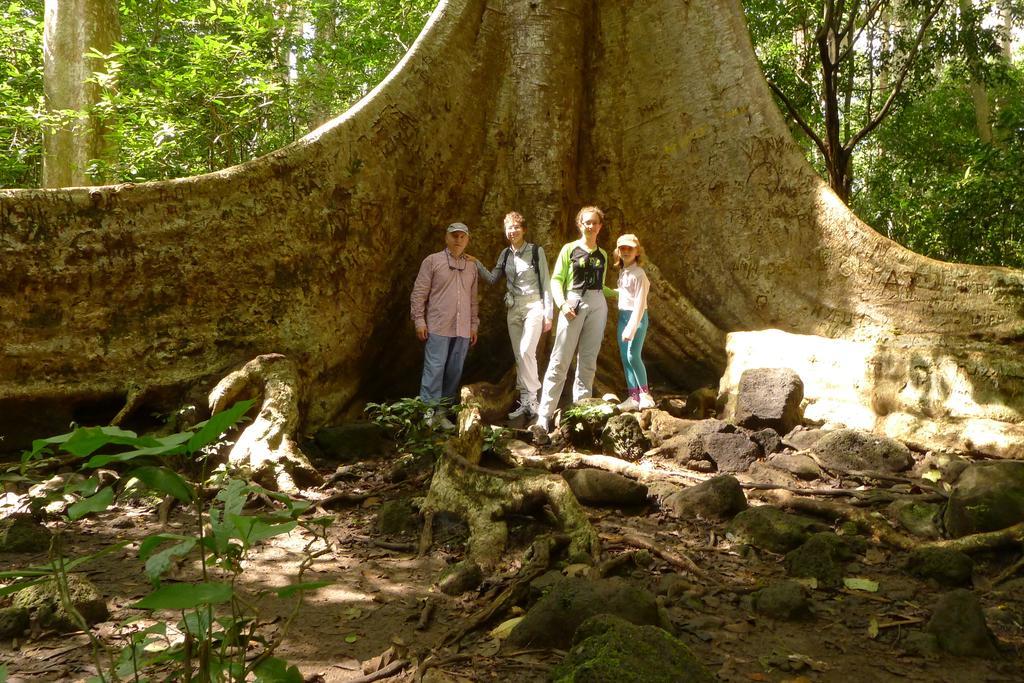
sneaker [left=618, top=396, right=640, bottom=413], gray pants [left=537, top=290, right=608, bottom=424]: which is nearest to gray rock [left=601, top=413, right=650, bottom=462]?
sneaker [left=618, top=396, right=640, bottom=413]

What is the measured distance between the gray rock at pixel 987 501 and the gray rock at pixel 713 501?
1.03 m

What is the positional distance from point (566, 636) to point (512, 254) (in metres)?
4.20

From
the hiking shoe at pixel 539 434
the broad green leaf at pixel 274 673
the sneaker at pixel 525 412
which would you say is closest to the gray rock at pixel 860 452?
the hiking shoe at pixel 539 434

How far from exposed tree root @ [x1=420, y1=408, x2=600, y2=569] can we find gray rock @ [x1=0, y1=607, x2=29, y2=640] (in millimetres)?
1647

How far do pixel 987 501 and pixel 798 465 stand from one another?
4.15ft

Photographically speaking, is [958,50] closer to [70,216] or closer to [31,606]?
[70,216]

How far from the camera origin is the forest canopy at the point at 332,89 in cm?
897

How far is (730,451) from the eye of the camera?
Answer: 5.17m

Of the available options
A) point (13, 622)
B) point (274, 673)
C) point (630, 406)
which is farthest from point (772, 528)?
point (13, 622)

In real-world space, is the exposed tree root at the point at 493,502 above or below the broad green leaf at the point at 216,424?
below

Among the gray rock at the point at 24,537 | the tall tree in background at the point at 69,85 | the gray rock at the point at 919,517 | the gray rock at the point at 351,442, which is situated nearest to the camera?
the gray rock at the point at 24,537

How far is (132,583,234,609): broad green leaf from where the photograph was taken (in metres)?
1.36

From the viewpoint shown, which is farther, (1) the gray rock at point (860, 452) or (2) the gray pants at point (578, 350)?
(2) the gray pants at point (578, 350)

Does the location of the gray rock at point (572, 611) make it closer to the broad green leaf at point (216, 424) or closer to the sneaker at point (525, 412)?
the broad green leaf at point (216, 424)
